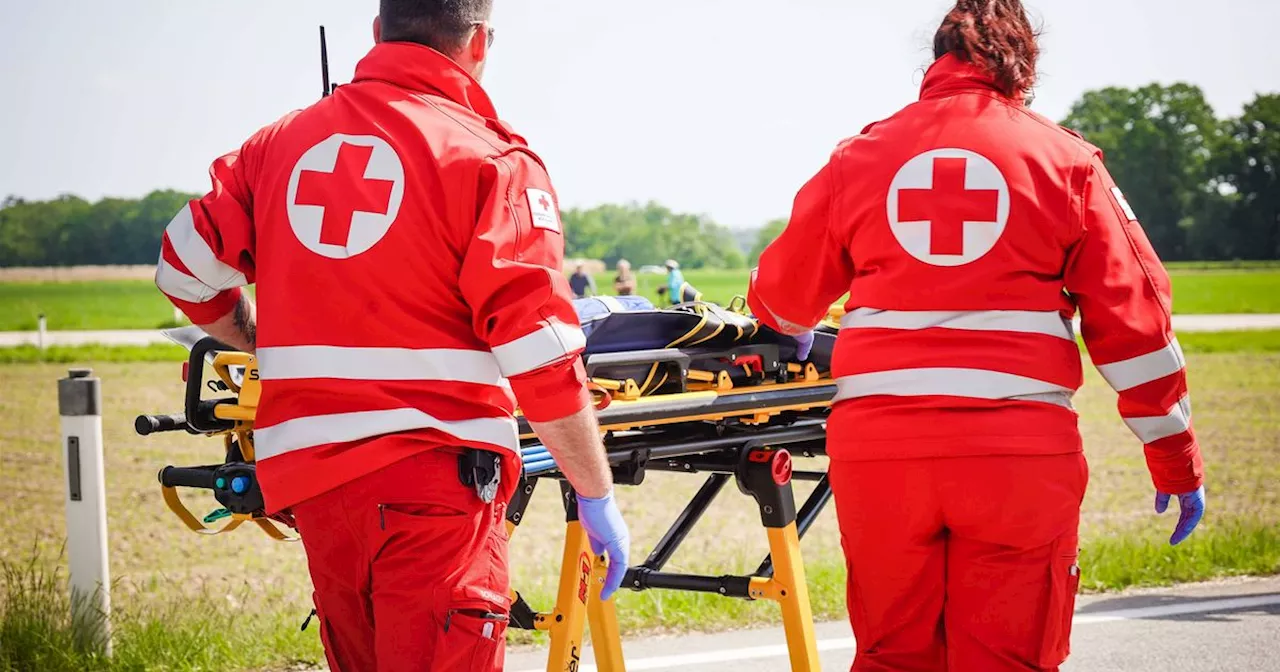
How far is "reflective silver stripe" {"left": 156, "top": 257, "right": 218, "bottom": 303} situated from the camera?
2.66m

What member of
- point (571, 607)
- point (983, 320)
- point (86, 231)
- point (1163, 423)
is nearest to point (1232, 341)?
point (86, 231)

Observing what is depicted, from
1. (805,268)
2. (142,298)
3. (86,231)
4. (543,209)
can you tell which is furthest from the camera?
(142,298)

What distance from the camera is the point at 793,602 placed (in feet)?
12.7

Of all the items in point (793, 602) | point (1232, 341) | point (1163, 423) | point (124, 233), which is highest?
point (124, 233)

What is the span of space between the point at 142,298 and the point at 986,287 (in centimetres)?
3942

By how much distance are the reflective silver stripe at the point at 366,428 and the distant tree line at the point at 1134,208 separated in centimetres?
1443

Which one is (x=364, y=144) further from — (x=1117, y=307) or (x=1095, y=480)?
(x=1095, y=480)

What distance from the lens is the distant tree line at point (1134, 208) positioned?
106 ft

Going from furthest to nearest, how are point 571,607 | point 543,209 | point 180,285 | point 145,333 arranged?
point 145,333
point 571,607
point 180,285
point 543,209

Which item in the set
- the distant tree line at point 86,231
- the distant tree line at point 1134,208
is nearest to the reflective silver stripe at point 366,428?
the distant tree line at point 1134,208

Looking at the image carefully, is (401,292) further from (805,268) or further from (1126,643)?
(1126,643)

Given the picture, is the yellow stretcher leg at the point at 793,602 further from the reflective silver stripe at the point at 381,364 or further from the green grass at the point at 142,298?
the green grass at the point at 142,298

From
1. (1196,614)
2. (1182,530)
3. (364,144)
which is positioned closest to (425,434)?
(364,144)

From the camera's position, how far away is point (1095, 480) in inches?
428
